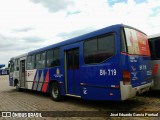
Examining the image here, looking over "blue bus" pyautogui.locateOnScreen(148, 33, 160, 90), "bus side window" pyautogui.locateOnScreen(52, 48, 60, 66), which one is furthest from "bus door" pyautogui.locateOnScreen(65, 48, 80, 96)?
"blue bus" pyautogui.locateOnScreen(148, 33, 160, 90)

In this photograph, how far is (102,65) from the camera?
722 cm

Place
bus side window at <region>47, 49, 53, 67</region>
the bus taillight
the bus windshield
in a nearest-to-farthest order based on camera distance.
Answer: the bus taillight → the bus windshield → bus side window at <region>47, 49, 53, 67</region>

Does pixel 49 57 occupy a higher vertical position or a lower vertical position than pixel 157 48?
lower

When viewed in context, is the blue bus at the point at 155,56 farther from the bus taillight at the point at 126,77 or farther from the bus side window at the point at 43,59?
the bus side window at the point at 43,59

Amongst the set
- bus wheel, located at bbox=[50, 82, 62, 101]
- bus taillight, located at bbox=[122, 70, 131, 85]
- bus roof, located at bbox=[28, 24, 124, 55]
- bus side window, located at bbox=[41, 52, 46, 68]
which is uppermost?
bus roof, located at bbox=[28, 24, 124, 55]

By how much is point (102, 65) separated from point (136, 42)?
1.61 metres

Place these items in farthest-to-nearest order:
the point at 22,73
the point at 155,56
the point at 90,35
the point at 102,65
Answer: the point at 22,73
the point at 155,56
the point at 90,35
the point at 102,65

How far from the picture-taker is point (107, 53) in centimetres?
712

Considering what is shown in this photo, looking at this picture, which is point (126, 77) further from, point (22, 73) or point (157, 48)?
point (22, 73)

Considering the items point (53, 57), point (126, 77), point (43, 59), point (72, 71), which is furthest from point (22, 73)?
point (126, 77)

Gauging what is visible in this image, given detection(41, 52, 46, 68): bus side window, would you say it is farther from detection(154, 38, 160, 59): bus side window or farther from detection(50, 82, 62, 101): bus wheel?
detection(154, 38, 160, 59): bus side window

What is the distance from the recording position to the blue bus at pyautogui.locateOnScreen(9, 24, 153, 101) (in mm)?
A: 6727

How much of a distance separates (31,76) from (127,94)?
7927mm

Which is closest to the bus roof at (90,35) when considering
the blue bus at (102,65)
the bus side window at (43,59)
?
the blue bus at (102,65)
